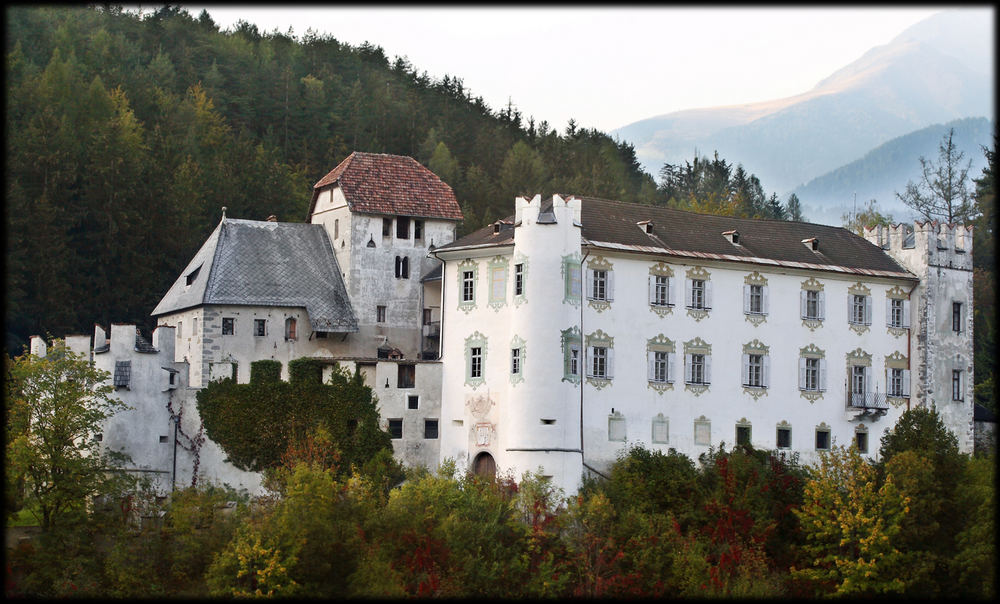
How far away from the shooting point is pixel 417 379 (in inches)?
2192

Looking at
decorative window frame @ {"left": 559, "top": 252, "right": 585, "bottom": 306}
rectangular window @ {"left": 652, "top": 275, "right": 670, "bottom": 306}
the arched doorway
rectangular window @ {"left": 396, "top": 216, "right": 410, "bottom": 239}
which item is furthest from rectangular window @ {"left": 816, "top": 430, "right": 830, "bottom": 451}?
rectangular window @ {"left": 396, "top": 216, "right": 410, "bottom": 239}

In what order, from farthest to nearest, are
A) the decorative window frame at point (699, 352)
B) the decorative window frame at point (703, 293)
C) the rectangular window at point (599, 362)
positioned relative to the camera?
1. the decorative window frame at point (703, 293)
2. the decorative window frame at point (699, 352)
3. the rectangular window at point (599, 362)

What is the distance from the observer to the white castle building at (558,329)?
53.0 m

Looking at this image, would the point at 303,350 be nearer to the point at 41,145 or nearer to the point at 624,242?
the point at 624,242

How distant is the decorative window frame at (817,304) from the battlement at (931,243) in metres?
5.61

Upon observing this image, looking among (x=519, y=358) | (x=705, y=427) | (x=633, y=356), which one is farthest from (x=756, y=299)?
(x=519, y=358)

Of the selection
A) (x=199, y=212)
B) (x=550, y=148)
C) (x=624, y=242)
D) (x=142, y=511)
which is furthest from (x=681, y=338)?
(x=550, y=148)

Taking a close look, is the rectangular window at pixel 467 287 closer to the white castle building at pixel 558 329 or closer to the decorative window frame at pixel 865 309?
the white castle building at pixel 558 329

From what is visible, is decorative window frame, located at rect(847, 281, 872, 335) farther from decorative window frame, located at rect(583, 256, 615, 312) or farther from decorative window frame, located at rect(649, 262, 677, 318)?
decorative window frame, located at rect(583, 256, 615, 312)

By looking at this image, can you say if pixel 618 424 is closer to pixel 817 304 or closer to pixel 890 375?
pixel 817 304

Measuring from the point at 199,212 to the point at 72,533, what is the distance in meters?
26.8

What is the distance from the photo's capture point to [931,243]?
6169 cm

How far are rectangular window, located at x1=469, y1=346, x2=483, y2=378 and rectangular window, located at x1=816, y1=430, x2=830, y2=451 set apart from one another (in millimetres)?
14275

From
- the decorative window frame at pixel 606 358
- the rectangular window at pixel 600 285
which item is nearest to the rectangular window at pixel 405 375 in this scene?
the decorative window frame at pixel 606 358
